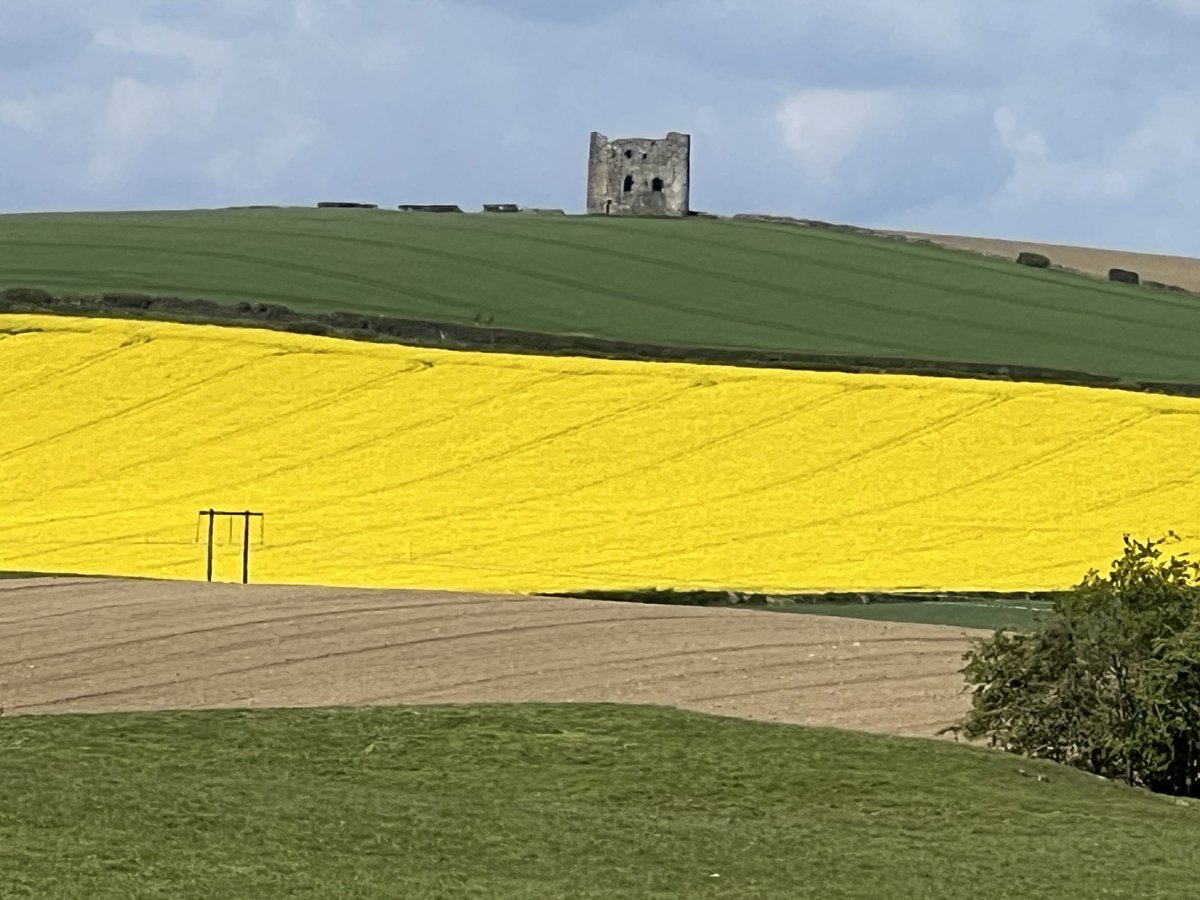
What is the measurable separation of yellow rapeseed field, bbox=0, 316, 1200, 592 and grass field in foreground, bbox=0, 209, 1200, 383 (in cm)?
589

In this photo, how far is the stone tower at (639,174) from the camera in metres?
90.1

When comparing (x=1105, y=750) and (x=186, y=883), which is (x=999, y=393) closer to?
(x=1105, y=750)

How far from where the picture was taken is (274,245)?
209 ft

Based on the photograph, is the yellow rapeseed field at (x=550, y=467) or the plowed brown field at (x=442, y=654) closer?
the plowed brown field at (x=442, y=654)

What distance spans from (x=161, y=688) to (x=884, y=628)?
9.29m

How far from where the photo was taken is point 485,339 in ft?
163

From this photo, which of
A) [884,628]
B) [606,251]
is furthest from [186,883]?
[606,251]

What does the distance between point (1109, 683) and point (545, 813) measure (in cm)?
671

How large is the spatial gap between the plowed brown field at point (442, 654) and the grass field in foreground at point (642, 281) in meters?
22.6

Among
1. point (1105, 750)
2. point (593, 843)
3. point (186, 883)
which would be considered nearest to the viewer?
point (186, 883)

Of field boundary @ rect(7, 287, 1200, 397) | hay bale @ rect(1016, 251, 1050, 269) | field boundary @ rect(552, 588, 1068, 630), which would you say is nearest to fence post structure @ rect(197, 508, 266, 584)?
field boundary @ rect(552, 588, 1068, 630)

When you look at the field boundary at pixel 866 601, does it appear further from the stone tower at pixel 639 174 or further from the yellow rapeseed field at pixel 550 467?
the stone tower at pixel 639 174

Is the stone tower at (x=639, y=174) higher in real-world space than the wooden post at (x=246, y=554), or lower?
higher

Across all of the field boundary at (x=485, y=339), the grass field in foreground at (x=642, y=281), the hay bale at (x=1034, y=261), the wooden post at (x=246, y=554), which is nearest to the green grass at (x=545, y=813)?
the wooden post at (x=246, y=554)
